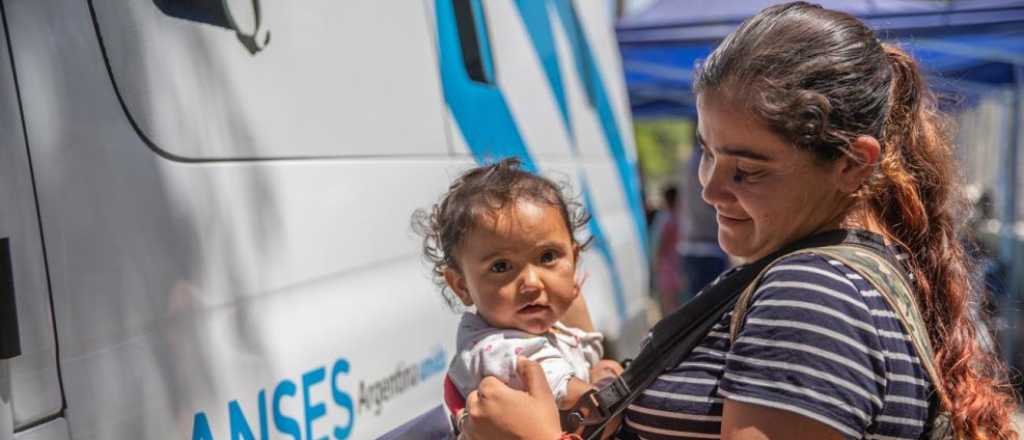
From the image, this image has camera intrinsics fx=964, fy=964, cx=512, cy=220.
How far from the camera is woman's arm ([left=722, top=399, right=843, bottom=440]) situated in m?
1.15

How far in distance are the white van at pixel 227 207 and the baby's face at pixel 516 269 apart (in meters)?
0.35

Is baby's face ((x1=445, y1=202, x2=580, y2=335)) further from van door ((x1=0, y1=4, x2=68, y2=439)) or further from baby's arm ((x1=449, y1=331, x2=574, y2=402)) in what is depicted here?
van door ((x1=0, y1=4, x2=68, y2=439))

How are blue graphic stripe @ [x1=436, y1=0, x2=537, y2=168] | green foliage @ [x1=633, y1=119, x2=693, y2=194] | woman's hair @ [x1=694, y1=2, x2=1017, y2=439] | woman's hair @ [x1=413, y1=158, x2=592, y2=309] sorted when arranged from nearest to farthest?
woman's hair @ [x1=694, y1=2, x2=1017, y2=439] < woman's hair @ [x1=413, y1=158, x2=592, y2=309] < blue graphic stripe @ [x1=436, y1=0, x2=537, y2=168] < green foliage @ [x1=633, y1=119, x2=693, y2=194]

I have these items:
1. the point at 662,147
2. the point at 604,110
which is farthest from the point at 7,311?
the point at 662,147

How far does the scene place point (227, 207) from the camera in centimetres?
163

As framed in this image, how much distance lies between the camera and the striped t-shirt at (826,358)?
1.16 metres

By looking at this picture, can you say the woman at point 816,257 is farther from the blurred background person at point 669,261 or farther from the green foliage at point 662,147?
the green foliage at point 662,147

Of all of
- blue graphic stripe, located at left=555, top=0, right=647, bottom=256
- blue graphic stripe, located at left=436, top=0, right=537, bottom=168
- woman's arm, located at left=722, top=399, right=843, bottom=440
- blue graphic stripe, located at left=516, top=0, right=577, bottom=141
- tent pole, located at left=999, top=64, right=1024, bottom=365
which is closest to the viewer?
woman's arm, located at left=722, top=399, right=843, bottom=440

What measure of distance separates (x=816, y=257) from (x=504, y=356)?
56 cm

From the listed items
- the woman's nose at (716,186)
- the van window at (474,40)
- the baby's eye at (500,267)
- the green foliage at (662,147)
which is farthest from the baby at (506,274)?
the green foliage at (662,147)

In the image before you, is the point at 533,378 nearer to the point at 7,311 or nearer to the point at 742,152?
the point at 742,152

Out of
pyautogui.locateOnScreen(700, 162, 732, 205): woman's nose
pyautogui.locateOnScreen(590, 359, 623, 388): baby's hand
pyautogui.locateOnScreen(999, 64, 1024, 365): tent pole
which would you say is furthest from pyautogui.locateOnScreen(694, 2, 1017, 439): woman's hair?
pyautogui.locateOnScreen(999, 64, 1024, 365): tent pole

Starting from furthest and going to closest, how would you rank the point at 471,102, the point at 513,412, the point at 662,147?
the point at 662,147, the point at 471,102, the point at 513,412

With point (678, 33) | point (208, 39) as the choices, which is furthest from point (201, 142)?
point (678, 33)
